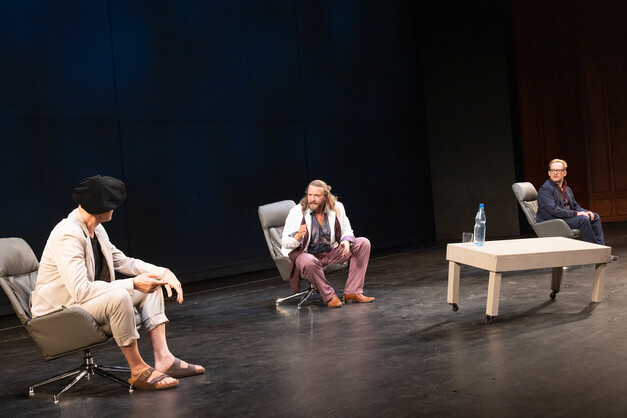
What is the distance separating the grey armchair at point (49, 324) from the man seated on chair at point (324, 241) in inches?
85.4

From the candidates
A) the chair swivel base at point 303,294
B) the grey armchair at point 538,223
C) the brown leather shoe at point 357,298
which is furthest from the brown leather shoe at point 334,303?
the grey armchair at point 538,223

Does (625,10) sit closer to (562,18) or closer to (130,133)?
(562,18)

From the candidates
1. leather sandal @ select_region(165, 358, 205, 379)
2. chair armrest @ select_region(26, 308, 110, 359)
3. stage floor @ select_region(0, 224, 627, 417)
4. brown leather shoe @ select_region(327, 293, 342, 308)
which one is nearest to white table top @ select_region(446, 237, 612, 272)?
stage floor @ select_region(0, 224, 627, 417)

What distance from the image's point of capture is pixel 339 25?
10.1 m

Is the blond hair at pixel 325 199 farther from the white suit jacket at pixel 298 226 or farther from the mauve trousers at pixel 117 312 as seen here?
the mauve trousers at pixel 117 312

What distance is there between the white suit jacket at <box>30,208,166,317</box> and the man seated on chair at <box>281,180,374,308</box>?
2193 mm

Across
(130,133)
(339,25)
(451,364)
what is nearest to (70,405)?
(451,364)

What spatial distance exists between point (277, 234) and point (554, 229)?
2.65m

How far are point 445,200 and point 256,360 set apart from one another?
7.42 metres

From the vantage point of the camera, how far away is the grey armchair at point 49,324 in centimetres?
365

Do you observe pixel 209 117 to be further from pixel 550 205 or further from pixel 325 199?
pixel 550 205

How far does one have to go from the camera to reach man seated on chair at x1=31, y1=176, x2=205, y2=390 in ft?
12.0

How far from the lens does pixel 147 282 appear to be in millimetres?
3672

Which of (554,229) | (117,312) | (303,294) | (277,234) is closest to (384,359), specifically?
(117,312)
